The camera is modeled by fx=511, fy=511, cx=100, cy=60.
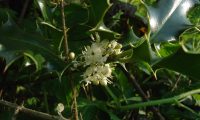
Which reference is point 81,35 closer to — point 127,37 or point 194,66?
point 127,37

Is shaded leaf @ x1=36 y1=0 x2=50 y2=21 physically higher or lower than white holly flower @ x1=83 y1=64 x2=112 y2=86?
higher

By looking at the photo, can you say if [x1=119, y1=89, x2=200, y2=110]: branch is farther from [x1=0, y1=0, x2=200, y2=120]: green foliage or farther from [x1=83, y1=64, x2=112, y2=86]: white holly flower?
[x1=83, y1=64, x2=112, y2=86]: white holly flower

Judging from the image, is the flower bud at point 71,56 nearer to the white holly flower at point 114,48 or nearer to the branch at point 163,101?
the white holly flower at point 114,48

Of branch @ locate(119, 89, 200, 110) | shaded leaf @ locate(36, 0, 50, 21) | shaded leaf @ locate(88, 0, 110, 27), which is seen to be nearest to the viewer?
shaded leaf @ locate(88, 0, 110, 27)

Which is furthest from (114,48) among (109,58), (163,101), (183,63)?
(163,101)

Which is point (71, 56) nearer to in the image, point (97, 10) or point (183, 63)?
point (97, 10)

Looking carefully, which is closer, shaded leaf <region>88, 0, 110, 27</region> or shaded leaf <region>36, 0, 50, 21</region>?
shaded leaf <region>88, 0, 110, 27</region>

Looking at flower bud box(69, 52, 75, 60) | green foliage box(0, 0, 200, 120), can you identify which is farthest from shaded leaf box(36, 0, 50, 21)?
flower bud box(69, 52, 75, 60)

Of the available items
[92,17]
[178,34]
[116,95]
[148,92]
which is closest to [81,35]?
[92,17]
